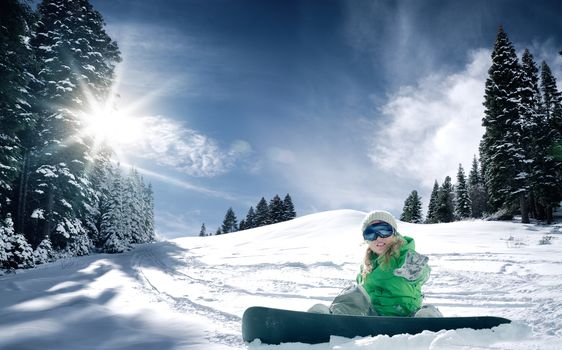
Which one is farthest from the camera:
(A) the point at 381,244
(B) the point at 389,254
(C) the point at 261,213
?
(C) the point at 261,213

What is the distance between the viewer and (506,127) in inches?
947

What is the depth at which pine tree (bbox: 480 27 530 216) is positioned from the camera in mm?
23281

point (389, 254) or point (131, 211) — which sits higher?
point (131, 211)

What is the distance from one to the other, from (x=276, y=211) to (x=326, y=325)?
181ft

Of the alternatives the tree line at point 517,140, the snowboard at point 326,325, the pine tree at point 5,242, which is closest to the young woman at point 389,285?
the snowboard at point 326,325

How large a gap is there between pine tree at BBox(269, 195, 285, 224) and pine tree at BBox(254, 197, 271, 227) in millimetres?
4374

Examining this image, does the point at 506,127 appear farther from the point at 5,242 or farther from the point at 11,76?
the point at 5,242

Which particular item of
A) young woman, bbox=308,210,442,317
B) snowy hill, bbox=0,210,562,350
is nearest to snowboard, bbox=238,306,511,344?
snowy hill, bbox=0,210,562,350

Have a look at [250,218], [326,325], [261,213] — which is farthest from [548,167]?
[250,218]

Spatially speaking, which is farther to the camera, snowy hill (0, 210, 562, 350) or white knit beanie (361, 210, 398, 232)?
white knit beanie (361, 210, 398, 232)

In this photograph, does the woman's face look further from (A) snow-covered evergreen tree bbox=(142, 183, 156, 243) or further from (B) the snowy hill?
(A) snow-covered evergreen tree bbox=(142, 183, 156, 243)

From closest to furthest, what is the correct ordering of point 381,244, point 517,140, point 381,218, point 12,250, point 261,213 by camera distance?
1. point 381,244
2. point 381,218
3. point 12,250
4. point 517,140
5. point 261,213

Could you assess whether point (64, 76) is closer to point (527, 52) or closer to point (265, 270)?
point (265, 270)

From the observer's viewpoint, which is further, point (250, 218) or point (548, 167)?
point (250, 218)
